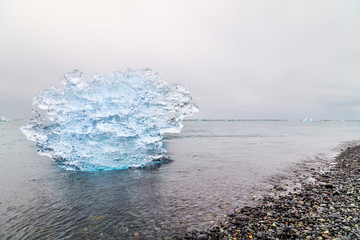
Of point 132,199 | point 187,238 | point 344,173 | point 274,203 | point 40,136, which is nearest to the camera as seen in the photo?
point 187,238

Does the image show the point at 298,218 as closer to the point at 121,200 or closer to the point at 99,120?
the point at 121,200

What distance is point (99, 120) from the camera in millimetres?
14555

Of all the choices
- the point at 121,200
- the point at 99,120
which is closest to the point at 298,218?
the point at 121,200

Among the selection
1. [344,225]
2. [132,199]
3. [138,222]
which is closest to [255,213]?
[344,225]

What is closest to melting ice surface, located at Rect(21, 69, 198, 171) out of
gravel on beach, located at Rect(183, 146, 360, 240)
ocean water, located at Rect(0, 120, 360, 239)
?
ocean water, located at Rect(0, 120, 360, 239)

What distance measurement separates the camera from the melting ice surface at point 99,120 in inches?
567

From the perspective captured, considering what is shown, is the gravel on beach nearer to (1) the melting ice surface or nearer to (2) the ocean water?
(2) the ocean water

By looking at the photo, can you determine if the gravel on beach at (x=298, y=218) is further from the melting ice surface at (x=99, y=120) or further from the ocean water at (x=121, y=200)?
the melting ice surface at (x=99, y=120)

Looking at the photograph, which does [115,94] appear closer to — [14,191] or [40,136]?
[40,136]

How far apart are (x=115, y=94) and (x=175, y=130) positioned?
598 cm

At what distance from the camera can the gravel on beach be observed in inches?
218

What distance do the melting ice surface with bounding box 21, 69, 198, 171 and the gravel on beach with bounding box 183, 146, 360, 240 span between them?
10603mm

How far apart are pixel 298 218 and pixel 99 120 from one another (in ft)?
44.6

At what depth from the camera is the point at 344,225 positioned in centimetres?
586
